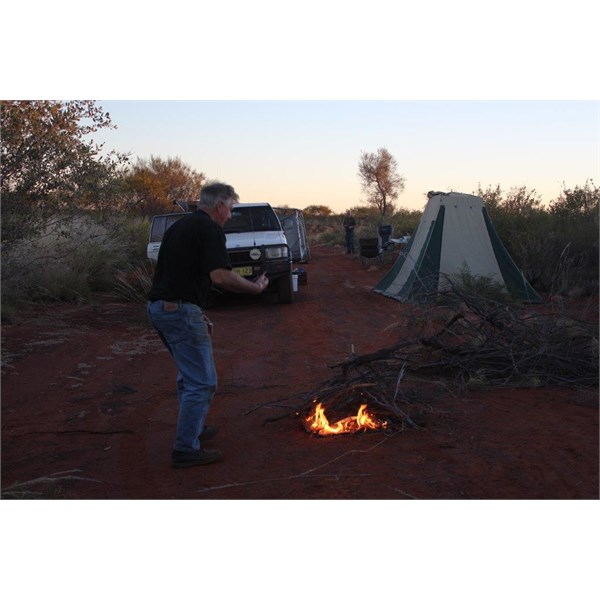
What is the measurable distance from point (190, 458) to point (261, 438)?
721mm

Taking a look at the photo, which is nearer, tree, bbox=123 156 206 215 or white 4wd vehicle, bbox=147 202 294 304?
white 4wd vehicle, bbox=147 202 294 304

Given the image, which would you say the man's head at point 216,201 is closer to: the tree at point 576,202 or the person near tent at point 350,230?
the tree at point 576,202

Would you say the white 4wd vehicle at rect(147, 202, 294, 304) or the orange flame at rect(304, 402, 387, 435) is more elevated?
the white 4wd vehicle at rect(147, 202, 294, 304)

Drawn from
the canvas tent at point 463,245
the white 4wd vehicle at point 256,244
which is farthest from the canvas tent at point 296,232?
the canvas tent at point 463,245

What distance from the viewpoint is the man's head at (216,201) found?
473 centimetres

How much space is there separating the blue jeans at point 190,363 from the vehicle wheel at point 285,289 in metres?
9.02

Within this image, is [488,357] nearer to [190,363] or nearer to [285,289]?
[190,363]

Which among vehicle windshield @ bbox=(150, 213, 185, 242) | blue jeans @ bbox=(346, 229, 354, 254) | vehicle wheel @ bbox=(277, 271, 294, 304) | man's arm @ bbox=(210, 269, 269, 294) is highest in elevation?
vehicle windshield @ bbox=(150, 213, 185, 242)

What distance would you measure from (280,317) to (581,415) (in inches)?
294

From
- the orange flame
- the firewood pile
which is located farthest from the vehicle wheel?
the orange flame

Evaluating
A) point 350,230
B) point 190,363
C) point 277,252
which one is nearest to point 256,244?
point 277,252

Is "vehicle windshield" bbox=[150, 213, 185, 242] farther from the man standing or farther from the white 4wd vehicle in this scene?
the man standing

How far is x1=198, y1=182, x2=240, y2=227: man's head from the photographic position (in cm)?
473

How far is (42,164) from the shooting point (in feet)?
33.8
